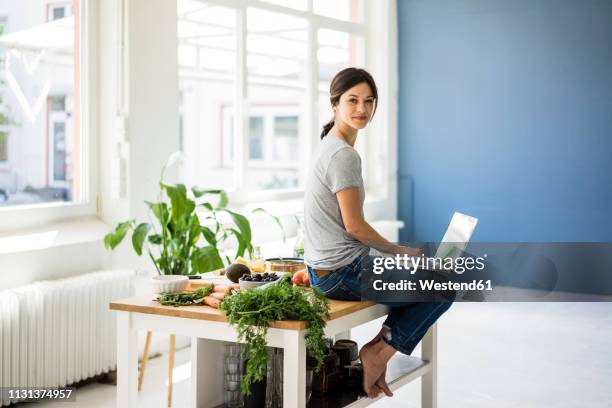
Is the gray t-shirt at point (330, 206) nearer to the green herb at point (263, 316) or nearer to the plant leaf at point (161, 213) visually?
the green herb at point (263, 316)

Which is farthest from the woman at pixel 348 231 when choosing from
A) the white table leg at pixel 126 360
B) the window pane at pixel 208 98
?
the window pane at pixel 208 98

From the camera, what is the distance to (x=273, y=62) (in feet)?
21.5

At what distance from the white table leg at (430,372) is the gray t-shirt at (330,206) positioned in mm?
761

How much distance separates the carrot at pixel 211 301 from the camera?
2.73m

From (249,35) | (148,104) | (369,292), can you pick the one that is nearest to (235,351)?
(369,292)

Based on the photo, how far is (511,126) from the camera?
22.5 ft

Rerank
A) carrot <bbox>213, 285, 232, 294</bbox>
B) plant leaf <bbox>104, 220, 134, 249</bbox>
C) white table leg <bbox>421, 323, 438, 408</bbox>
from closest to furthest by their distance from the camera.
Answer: carrot <bbox>213, 285, 232, 294</bbox> < white table leg <bbox>421, 323, 438, 408</bbox> < plant leaf <bbox>104, 220, 134, 249</bbox>

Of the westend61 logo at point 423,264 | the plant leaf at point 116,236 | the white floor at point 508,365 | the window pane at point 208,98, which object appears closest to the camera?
the westend61 logo at point 423,264

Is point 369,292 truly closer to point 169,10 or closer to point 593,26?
point 169,10

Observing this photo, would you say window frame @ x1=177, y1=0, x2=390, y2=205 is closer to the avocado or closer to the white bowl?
the avocado

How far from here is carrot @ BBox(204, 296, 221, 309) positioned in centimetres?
273

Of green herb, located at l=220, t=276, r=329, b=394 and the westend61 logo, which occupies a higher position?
the westend61 logo

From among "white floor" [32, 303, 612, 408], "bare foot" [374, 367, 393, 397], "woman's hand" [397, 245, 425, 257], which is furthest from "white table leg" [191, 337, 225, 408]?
"white floor" [32, 303, 612, 408]

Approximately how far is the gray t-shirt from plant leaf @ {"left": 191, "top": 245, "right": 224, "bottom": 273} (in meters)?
1.23
